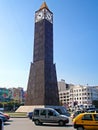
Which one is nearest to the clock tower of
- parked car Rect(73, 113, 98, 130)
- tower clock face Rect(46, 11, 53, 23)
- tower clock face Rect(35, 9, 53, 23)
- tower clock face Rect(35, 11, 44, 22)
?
tower clock face Rect(35, 9, 53, 23)

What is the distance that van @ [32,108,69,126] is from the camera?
23.1 metres

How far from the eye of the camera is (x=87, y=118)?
16750mm

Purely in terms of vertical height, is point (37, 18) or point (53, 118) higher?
point (37, 18)

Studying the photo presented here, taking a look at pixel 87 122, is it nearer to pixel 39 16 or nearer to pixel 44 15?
pixel 44 15

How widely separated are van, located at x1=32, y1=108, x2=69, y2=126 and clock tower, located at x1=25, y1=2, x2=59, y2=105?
95.1 feet

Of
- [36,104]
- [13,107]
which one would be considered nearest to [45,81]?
[36,104]

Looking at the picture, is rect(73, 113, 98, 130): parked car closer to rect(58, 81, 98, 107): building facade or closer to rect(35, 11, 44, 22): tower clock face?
rect(35, 11, 44, 22): tower clock face

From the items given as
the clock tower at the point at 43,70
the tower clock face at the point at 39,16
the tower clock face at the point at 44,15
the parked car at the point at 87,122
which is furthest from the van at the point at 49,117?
the tower clock face at the point at 39,16

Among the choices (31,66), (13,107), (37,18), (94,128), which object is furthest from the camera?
(13,107)

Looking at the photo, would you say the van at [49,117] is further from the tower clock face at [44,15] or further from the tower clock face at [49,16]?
the tower clock face at [49,16]

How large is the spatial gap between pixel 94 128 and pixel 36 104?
3879cm

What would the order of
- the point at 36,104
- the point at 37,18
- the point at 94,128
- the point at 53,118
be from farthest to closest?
the point at 37,18 → the point at 36,104 → the point at 53,118 → the point at 94,128

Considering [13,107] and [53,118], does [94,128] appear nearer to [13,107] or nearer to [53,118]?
[53,118]

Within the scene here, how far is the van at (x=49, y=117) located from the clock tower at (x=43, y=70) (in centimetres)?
2898
